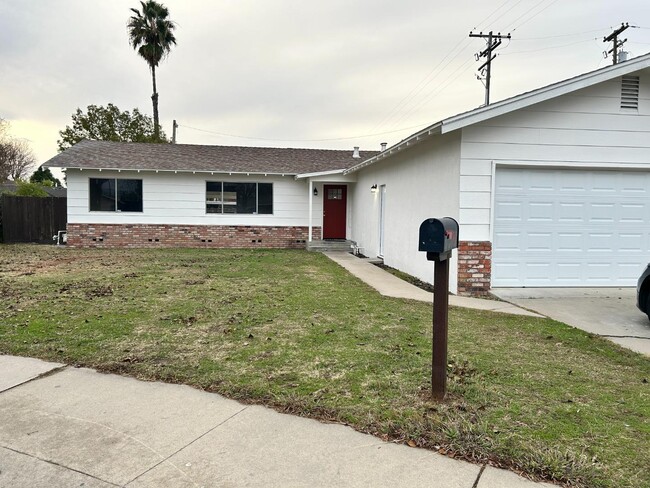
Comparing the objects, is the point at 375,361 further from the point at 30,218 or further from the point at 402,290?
the point at 30,218

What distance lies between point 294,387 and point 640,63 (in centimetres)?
859

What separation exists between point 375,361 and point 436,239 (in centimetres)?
166

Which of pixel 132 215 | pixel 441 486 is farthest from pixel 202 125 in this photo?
pixel 441 486

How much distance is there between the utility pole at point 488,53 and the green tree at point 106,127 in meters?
22.1

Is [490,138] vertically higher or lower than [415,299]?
higher

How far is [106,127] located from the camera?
109ft

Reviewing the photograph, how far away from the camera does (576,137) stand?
8.47 metres

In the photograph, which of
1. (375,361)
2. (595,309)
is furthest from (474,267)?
(375,361)

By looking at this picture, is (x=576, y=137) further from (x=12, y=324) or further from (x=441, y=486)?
(x=12, y=324)

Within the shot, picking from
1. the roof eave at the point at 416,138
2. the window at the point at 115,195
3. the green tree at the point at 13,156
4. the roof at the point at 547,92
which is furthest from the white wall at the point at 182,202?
the green tree at the point at 13,156

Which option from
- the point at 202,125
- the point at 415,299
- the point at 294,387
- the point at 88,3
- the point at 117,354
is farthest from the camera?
the point at 202,125

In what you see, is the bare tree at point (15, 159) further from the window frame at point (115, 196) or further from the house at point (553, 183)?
the house at point (553, 183)

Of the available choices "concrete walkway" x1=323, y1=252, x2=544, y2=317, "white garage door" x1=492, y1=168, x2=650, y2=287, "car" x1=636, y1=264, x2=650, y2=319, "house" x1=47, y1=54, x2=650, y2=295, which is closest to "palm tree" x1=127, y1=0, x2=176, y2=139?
"concrete walkway" x1=323, y1=252, x2=544, y2=317

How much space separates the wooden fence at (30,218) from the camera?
58.6 ft
